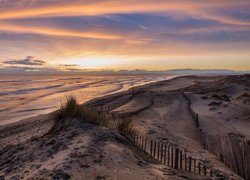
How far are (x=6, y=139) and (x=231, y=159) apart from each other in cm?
1001

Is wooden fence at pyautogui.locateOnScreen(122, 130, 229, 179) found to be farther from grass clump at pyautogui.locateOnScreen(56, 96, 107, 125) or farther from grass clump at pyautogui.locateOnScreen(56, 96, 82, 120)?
grass clump at pyautogui.locateOnScreen(56, 96, 82, 120)

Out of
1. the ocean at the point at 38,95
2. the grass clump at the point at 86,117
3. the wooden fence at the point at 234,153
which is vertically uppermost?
the grass clump at the point at 86,117

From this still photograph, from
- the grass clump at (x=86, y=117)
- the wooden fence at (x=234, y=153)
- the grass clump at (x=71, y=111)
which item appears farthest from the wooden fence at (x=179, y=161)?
the grass clump at (x=71, y=111)

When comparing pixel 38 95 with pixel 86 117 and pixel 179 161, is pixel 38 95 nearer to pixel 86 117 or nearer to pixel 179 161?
pixel 86 117

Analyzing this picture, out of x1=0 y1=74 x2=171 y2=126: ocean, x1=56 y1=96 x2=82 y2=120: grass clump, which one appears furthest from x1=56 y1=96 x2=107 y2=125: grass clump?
x1=0 y1=74 x2=171 y2=126: ocean

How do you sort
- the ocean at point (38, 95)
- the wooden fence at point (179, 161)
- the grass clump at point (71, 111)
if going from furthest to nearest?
the ocean at point (38, 95), the grass clump at point (71, 111), the wooden fence at point (179, 161)

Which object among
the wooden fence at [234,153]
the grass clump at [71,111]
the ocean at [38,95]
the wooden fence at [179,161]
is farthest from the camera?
the ocean at [38,95]

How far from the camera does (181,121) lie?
1952cm

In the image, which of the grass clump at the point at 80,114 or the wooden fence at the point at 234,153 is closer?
the wooden fence at the point at 234,153

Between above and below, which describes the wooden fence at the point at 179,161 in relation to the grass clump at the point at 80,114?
below

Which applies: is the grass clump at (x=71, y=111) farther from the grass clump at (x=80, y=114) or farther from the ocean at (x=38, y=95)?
the ocean at (x=38, y=95)

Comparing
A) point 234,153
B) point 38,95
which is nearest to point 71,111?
point 234,153

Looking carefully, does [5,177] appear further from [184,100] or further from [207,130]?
[184,100]

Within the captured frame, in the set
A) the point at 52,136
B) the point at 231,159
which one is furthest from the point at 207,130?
the point at 52,136
